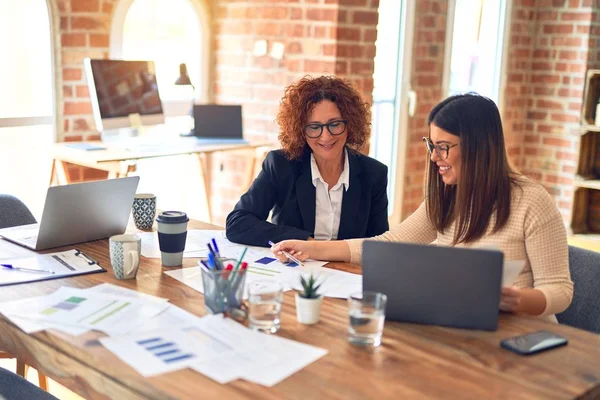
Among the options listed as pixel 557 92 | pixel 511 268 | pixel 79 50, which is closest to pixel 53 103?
pixel 79 50

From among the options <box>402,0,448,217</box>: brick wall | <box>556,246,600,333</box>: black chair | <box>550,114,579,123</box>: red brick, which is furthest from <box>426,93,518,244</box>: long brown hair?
<box>550,114,579,123</box>: red brick

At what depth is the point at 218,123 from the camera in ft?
13.4

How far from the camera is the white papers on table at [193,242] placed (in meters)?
2.10

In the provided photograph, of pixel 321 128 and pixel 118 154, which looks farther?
pixel 118 154

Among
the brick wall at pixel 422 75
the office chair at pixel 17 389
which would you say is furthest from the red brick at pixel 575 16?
the office chair at pixel 17 389

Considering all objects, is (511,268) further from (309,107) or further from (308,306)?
(309,107)

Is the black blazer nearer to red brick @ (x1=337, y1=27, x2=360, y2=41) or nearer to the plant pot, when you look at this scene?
the plant pot

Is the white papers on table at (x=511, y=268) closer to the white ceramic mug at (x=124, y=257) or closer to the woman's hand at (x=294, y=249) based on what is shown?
the woman's hand at (x=294, y=249)

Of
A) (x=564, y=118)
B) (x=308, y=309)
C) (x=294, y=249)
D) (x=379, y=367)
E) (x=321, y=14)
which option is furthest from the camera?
(x=564, y=118)

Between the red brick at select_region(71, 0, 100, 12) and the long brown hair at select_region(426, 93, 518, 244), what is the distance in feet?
7.89

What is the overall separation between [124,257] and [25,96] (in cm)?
219

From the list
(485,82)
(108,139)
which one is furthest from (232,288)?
(485,82)

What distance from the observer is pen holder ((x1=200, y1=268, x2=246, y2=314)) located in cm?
161

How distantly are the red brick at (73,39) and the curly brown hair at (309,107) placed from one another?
1.65 metres
